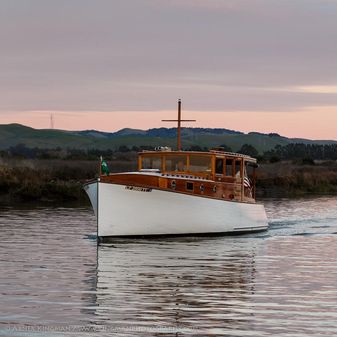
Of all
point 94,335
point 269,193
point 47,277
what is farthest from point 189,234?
point 269,193

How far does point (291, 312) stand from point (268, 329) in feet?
5.89

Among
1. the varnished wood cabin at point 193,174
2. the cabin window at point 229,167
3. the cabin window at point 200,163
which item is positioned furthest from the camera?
the cabin window at point 229,167

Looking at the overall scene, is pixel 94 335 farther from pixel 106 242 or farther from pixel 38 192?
pixel 38 192

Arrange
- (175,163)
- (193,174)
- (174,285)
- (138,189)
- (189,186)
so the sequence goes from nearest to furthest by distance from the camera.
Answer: (174,285) → (138,189) → (189,186) → (193,174) → (175,163)

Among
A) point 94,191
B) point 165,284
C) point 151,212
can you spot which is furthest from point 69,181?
point 165,284

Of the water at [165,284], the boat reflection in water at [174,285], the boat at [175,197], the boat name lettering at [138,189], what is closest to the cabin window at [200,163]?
the boat at [175,197]

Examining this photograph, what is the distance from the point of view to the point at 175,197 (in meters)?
34.6

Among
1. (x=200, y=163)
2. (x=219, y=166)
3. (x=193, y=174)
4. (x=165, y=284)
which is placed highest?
(x=200, y=163)

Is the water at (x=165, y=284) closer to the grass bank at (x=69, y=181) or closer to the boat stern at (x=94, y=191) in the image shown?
the boat stern at (x=94, y=191)

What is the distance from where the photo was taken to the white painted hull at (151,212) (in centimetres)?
3372

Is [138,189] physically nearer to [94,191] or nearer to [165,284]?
[94,191]

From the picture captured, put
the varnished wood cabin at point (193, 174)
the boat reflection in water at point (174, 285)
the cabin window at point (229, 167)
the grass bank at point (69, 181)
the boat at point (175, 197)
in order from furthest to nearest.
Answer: the grass bank at point (69, 181), the cabin window at point (229, 167), the varnished wood cabin at point (193, 174), the boat at point (175, 197), the boat reflection in water at point (174, 285)

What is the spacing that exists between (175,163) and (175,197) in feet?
10.3

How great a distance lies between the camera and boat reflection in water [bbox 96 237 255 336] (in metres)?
18.0
